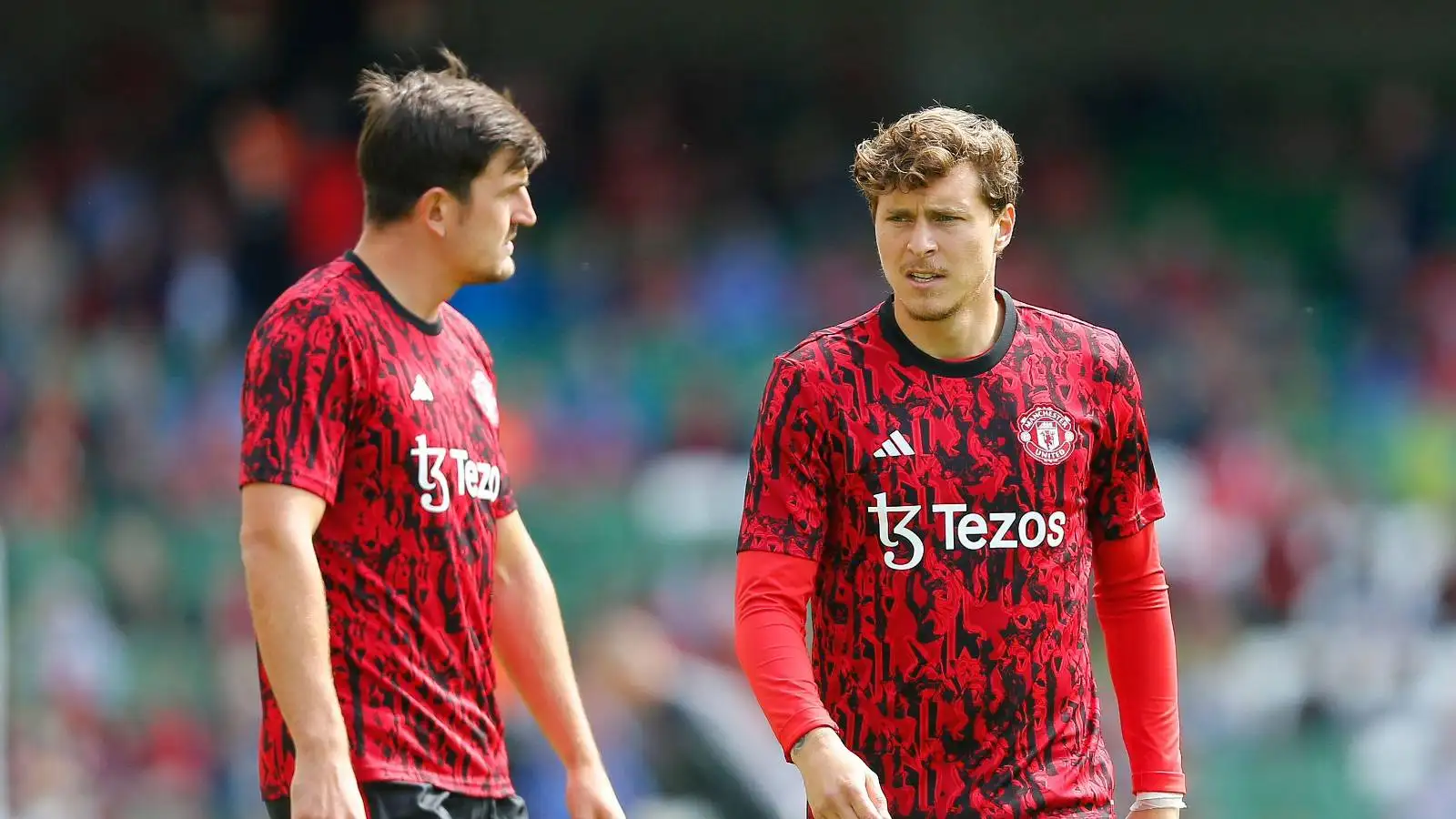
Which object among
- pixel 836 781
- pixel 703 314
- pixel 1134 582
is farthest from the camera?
pixel 703 314

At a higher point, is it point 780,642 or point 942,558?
point 942,558

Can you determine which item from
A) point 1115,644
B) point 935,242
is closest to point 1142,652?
point 1115,644

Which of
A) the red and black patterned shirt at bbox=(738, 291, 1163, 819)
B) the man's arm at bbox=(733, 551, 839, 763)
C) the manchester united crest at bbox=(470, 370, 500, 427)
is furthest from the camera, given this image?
the manchester united crest at bbox=(470, 370, 500, 427)

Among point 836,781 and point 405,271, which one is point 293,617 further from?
point 836,781

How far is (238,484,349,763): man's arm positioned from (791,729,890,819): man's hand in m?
0.91

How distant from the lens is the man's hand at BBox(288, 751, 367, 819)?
385 cm

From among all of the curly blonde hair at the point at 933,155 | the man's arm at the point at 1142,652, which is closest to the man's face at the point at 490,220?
the curly blonde hair at the point at 933,155

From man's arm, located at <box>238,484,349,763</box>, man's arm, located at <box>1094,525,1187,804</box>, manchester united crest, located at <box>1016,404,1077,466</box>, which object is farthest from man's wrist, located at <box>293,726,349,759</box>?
man's arm, located at <box>1094,525,1187,804</box>

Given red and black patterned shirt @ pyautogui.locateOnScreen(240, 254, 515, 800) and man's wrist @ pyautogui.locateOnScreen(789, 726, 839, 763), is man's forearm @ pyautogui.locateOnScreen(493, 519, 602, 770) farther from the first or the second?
man's wrist @ pyautogui.locateOnScreen(789, 726, 839, 763)

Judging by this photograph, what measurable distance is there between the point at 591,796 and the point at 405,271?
4.03 feet

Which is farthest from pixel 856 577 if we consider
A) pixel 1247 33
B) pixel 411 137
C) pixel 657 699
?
pixel 1247 33

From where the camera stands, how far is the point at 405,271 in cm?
439

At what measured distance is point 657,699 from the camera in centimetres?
741

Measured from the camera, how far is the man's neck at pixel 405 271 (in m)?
4.38
